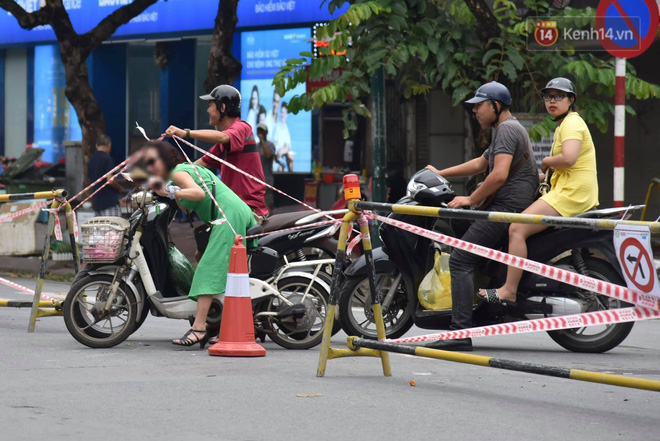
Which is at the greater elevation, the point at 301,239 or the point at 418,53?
the point at 418,53

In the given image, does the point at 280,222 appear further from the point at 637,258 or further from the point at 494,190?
the point at 637,258

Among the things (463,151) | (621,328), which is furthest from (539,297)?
(463,151)

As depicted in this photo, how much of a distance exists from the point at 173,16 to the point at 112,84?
117 inches

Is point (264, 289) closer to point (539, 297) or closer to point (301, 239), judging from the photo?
point (301, 239)

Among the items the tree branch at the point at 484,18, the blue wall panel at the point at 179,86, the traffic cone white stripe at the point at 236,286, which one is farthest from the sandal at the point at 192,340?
the blue wall panel at the point at 179,86

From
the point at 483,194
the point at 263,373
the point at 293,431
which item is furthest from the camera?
the point at 483,194

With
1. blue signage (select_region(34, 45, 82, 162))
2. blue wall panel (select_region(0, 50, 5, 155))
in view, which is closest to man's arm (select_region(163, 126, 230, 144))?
blue signage (select_region(34, 45, 82, 162))

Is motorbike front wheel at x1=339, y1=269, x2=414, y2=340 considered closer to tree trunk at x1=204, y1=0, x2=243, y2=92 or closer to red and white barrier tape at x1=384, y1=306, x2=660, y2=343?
red and white barrier tape at x1=384, y1=306, x2=660, y2=343

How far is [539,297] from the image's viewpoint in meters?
7.84

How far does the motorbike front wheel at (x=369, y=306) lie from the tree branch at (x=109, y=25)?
10.9 m

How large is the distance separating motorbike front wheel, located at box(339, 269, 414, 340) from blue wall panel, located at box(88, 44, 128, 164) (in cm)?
1755

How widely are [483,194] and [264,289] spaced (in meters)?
1.70

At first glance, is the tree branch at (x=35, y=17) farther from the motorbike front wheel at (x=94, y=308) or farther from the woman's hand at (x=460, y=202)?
the woman's hand at (x=460, y=202)

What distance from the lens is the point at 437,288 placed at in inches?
310
